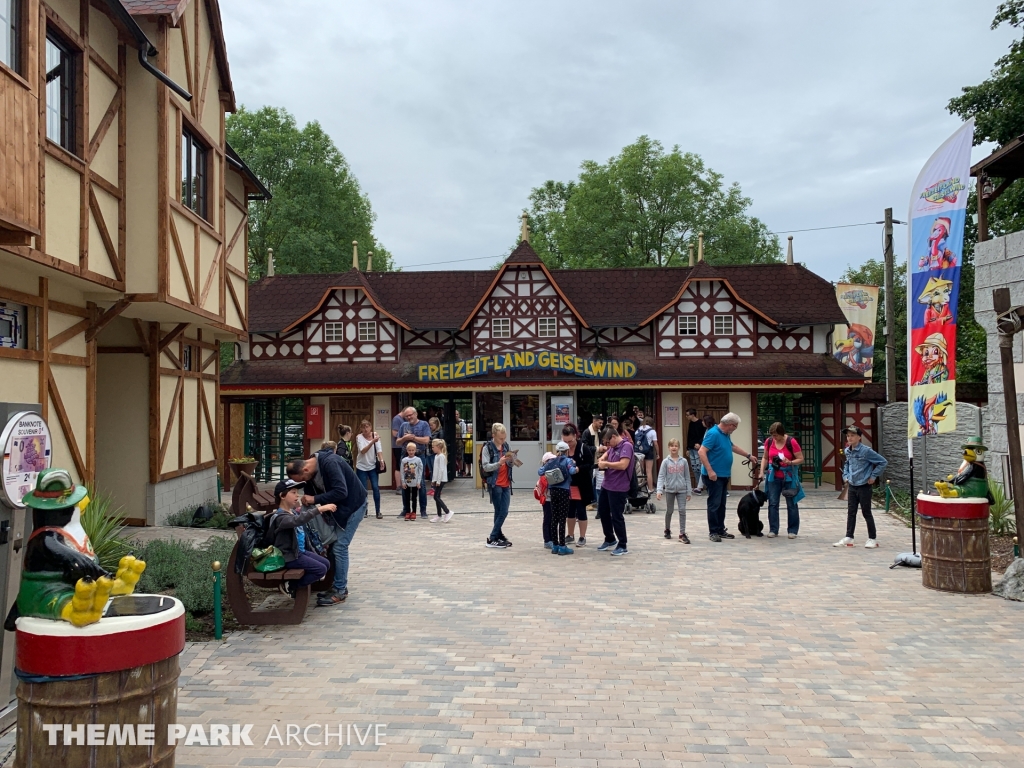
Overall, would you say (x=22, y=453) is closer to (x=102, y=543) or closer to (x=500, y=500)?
(x=102, y=543)

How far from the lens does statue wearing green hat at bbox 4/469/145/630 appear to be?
355 centimetres

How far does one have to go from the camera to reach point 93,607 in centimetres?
355

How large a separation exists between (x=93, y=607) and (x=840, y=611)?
6.45 metres

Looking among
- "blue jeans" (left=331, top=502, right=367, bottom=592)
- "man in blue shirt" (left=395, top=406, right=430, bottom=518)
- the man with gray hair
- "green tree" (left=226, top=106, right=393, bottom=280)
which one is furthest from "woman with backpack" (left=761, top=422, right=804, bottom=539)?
"green tree" (left=226, top=106, right=393, bottom=280)

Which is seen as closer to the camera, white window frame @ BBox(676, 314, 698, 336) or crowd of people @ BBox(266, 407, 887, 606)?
crowd of people @ BBox(266, 407, 887, 606)

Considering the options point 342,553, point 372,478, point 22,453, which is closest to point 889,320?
point 372,478

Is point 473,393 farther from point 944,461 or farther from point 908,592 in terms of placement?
point 908,592

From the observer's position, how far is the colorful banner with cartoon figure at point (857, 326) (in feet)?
74.8

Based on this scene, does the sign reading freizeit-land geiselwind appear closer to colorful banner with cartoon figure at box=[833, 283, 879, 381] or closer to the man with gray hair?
the man with gray hair

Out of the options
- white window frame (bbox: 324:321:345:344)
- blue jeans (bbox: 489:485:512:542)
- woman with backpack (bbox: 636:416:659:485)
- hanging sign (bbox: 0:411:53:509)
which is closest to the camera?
hanging sign (bbox: 0:411:53:509)

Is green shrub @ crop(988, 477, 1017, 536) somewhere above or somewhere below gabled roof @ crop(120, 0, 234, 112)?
below

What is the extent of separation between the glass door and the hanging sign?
14.3m

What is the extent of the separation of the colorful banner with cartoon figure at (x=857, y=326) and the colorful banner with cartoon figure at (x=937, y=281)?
12900mm

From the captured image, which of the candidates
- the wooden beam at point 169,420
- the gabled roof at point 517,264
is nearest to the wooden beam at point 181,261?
the wooden beam at point 169,420
